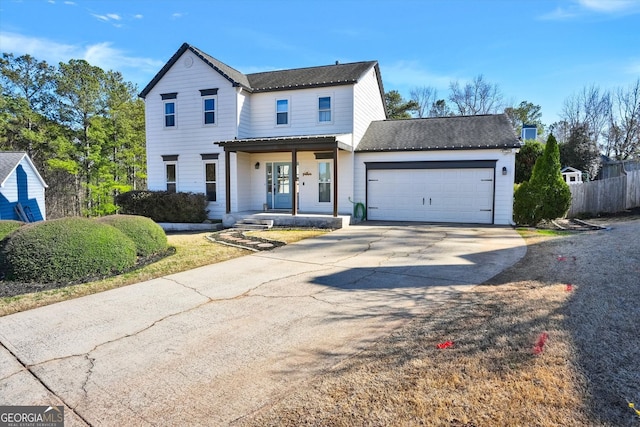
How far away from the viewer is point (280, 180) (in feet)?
56.3

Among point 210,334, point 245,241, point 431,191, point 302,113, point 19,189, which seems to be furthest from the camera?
point 19,189

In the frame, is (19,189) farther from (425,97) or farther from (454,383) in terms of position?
(425,97)

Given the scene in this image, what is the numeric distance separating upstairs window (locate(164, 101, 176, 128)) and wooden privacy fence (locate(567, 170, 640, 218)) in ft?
61.2

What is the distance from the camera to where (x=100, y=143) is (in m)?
25.3

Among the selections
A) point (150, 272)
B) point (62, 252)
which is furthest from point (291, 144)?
point (62, 252)

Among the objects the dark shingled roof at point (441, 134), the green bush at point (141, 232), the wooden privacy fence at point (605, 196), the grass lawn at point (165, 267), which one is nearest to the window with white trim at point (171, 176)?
the grass lawn at point (165, 267)

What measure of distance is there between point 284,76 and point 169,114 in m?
5.75

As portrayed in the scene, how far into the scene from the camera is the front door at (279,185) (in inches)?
671

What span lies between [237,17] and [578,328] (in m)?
13.7

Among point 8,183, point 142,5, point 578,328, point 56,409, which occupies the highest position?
point 142,5

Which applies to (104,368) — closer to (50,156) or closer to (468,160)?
(468,160)

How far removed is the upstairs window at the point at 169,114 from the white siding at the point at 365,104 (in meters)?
8.54

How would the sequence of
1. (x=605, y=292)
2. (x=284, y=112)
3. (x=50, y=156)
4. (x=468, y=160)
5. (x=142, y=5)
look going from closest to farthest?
(x=605, y=292)
(x=142, y=5)
(x=468, y=160)
(x=284, y=112)
(x=50, y=156)

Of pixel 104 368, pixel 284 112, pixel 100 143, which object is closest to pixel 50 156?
pixel 100 143
